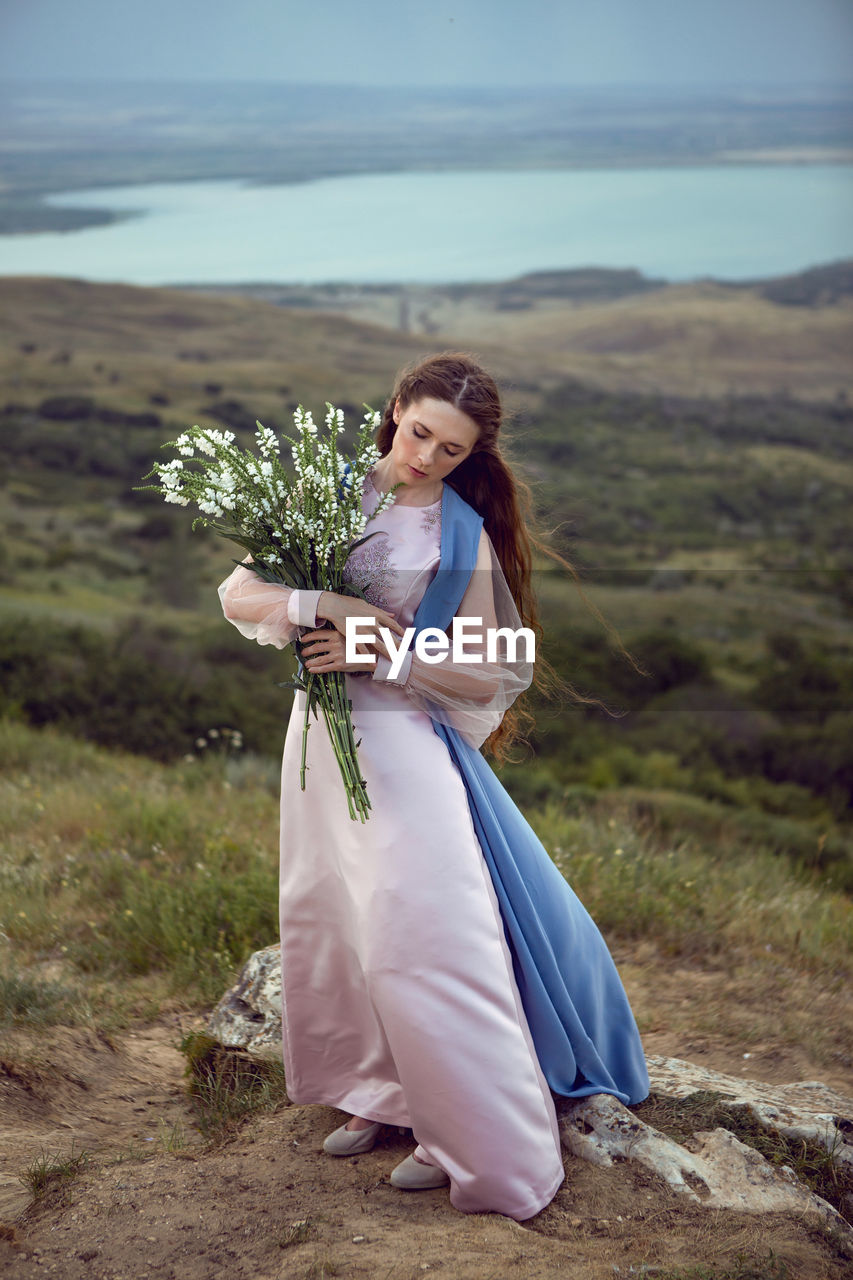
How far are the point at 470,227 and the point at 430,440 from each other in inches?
2340

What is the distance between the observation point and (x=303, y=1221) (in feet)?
8.06

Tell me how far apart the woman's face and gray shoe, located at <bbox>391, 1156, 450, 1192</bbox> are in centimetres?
172

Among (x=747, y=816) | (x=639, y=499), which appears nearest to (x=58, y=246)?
(x=639, y=499)

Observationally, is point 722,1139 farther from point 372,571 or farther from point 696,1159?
point 372,571

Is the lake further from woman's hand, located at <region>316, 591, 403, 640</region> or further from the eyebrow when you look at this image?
woman's hand, located at <region>316, 591, 403, 640</region>

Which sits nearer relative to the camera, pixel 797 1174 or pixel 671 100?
pixel 797 1174

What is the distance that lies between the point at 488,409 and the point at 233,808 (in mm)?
3919

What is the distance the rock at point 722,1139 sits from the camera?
2625 mm

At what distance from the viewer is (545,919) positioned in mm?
2832

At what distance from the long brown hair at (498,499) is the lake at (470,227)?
47.9m

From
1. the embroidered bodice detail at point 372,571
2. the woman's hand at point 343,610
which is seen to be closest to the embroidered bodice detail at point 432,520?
the embroidered bodice detail at point 372,571

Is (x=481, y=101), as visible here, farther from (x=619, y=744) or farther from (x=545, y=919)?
(x=545, y=919)

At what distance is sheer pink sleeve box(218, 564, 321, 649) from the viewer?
8.43 ft

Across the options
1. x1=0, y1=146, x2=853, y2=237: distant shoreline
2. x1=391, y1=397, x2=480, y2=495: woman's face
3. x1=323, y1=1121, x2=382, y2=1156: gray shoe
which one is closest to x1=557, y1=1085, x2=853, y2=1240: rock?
x1=323, y1=1121, x2=382, y2=1156: gray shoe
